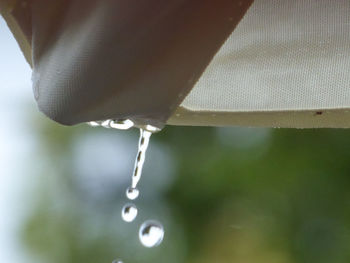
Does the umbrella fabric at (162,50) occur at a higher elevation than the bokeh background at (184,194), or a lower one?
higher

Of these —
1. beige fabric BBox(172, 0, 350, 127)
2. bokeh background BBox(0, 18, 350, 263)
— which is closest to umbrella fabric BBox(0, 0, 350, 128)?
beige fabric BBox(172, 0, 350, 127)

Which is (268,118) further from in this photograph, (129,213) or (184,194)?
(184,194)

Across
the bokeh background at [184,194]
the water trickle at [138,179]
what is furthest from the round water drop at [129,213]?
the bokeh background at [184,194]

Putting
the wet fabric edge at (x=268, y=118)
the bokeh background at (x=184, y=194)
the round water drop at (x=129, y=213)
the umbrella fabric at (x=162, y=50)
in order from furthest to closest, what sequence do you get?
1. the bokeh background at (x=184, y=194)
2. the round water drop at (x=129, y=213)
3. the wet fabric edge at (x=268, y=118)
4. the umbrella fabric at (x=162, y=50)

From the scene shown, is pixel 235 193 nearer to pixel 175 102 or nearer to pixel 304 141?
pixel 304 141

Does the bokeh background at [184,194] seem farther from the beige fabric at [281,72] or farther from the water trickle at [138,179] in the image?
the beige fabric at [281,72]

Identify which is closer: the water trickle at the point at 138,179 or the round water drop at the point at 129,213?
the water trickle at the point at 138,179

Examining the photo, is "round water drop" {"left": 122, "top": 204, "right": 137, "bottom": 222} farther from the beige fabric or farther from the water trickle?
the beige fabric

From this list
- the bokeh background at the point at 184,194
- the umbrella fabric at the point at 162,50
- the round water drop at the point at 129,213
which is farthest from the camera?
the bokeh background at the point at 184,194
